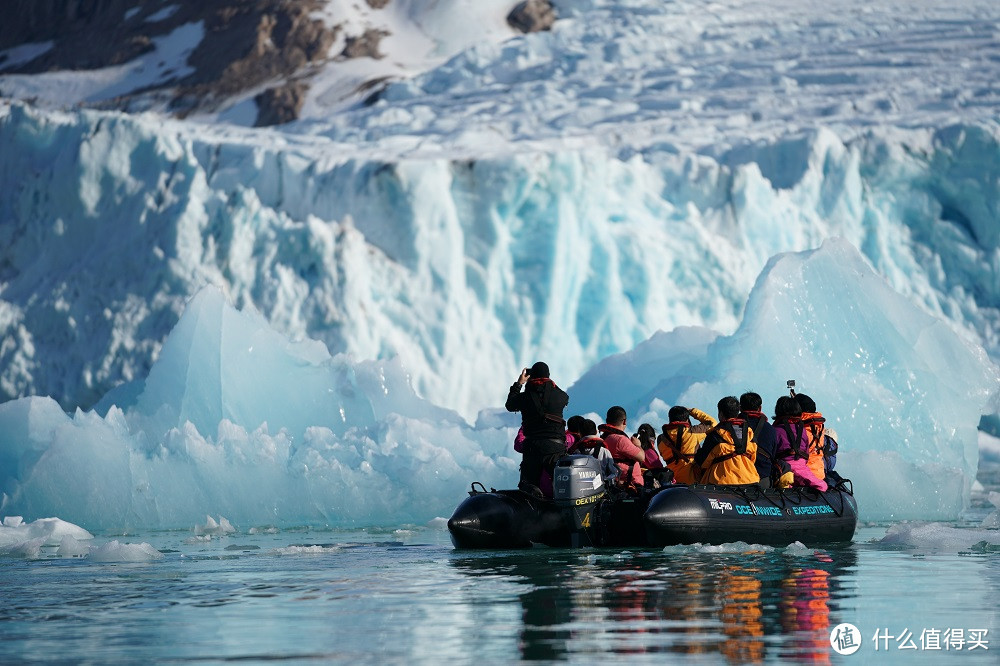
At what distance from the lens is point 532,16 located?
35.5 m

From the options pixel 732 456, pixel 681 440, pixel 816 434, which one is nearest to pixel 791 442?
pixel 816 434

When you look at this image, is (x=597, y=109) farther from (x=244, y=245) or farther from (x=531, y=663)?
(x=531, y=663)

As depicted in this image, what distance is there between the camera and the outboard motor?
35.3 feet

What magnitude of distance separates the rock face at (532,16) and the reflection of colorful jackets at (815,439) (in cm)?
2445

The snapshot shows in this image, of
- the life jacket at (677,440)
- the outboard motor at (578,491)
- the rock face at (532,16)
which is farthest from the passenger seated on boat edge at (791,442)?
the rock face at (532,16)

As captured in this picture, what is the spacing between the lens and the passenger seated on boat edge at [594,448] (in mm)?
11297

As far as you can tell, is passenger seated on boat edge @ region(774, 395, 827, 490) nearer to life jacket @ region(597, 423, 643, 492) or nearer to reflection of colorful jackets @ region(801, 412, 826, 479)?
reflection of colorful jackets @ region(801, 412, 826, 479)

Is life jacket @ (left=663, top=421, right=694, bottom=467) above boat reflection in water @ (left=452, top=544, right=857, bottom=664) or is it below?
above

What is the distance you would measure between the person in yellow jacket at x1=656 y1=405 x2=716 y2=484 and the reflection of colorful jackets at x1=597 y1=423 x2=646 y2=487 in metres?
0.19

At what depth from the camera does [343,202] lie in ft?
71.0

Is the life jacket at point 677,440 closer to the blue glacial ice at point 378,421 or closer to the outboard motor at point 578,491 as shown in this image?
the outboard motor at point 578,491

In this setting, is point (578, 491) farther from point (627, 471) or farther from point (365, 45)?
point (365, 45)

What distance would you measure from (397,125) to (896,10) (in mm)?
11841

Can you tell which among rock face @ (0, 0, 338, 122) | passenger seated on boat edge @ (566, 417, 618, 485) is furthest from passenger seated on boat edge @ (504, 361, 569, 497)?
rock face @ (0, 0, 338, 122)
